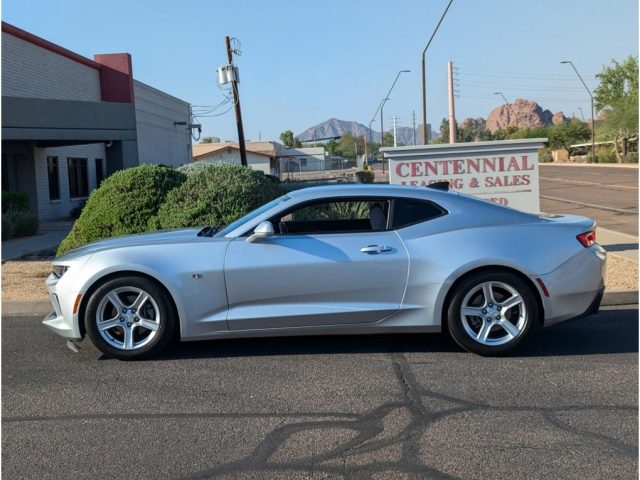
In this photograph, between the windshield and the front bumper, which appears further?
the windshield

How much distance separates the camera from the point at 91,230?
11.0 metres

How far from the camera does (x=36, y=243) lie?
1612cm

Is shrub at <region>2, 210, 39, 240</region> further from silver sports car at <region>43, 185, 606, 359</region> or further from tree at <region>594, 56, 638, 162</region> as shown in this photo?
tree at <region>594, 56, 638, 162</region>

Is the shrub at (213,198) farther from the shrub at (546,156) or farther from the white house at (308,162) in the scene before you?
the shrub at (546,156)

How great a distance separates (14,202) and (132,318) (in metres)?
15.3

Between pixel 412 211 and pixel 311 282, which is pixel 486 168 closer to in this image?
pixel 412 211

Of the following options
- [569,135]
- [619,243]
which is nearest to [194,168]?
[619,243]

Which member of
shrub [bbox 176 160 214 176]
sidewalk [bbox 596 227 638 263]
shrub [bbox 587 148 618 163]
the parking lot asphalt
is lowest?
the parking lot asphalt

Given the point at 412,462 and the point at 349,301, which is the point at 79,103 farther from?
the point at 412,462

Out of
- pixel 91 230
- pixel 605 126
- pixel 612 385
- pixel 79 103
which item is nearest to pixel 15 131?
pixel 79 103

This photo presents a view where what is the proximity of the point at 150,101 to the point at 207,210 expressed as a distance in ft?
81.2

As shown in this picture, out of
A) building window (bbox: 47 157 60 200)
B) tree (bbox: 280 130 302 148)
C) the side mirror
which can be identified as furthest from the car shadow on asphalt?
tree (bbox: 280 130 302 148)

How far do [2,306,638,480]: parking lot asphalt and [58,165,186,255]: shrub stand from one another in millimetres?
4236

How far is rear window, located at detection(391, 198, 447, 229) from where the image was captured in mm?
6273
